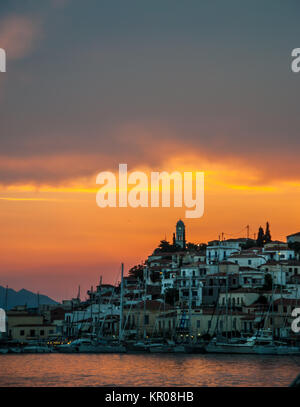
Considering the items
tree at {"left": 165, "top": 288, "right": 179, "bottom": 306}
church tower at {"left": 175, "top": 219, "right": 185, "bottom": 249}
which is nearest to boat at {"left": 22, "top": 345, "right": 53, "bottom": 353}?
tree at {"left": 165, "top": 288, "right": 179, "bottom": 306}

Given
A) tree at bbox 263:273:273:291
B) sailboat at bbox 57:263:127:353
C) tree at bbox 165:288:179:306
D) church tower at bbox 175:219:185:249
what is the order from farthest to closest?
church tower at bbox 175:219:185:249
tree at bbox 165:288:179:306
tree at bbox 263:273:273:291
sailboat at bbox 57:263:127:353

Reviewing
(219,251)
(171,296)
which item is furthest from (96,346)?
(219,251)

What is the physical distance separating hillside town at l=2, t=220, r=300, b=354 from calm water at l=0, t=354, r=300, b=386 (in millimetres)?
10393

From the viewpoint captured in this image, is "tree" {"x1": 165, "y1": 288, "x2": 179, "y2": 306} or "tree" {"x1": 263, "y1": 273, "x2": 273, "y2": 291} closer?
"tree" {"x1": 263, "y1": 273, "x2": 273, "y2": 291}

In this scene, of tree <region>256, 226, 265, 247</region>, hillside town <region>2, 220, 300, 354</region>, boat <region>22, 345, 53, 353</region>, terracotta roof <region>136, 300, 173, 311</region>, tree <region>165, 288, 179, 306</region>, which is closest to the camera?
boat <region>22, 345, 53, 353</region>

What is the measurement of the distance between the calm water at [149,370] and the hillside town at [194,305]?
10393 millimetres

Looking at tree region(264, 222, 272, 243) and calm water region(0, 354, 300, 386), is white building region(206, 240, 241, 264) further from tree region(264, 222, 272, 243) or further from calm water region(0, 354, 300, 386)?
calm water region(0, 354, 300, 386)

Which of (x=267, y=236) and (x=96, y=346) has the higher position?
(x=267, y=236)

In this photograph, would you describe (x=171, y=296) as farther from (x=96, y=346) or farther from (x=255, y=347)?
(x=255, y=347)

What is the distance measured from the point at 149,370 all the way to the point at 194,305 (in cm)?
4417

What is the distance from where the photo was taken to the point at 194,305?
98875 mm

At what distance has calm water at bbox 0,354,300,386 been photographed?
4684 centimetres

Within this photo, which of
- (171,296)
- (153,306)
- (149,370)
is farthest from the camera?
(171,296)
